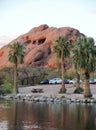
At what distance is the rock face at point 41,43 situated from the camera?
15457 cm

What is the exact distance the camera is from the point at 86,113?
5028 centimetres

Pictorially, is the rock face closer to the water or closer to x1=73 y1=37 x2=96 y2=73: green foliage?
x1=73 y1=37 x2=96 y2=73: green foliage

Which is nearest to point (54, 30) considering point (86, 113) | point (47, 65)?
point (47, 65)

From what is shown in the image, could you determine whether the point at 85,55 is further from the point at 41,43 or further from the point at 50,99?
the point at 41,43

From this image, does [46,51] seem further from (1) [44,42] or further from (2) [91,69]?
(2) [91,69]

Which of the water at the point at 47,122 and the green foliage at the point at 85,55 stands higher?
the green foliage at the point at 85,55

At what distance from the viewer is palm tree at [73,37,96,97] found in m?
70.9

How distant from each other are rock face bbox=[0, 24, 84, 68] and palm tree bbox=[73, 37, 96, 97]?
7237cm

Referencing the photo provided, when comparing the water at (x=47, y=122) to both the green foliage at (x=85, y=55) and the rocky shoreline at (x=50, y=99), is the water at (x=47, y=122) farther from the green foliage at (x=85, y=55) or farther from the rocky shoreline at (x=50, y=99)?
the green foliage at (x=85, y=55)

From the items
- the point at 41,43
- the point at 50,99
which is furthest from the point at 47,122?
the point at 41,43

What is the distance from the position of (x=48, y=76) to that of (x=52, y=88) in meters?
29.6

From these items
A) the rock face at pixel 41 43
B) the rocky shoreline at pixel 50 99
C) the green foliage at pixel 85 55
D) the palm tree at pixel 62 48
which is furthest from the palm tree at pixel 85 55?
the rock face at pixel 41 43

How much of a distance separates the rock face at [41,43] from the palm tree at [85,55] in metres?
72.4

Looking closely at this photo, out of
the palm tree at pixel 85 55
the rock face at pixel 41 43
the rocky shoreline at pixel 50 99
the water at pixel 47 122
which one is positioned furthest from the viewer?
the rock face at pixel 41 43
